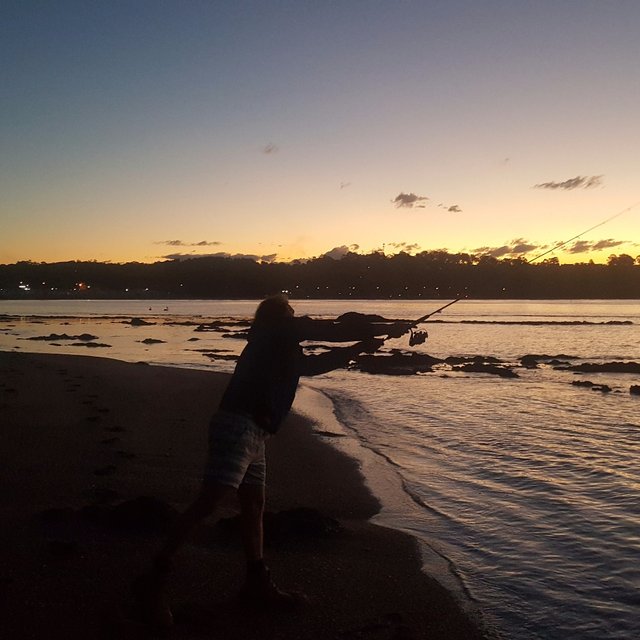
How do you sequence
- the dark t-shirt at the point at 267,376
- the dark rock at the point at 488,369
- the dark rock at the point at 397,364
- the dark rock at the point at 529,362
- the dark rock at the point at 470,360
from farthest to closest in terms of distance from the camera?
the dark rock at the point at 470,360
the dark rock at the point at 529,362
the dark rock at the point at 397,364
the dark rock at the point at 488,369
the dark t-shirt at the point at 267,376

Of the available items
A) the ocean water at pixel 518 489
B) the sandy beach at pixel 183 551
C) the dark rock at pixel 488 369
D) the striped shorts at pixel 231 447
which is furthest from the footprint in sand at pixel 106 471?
the dark rock at pixel 488 369

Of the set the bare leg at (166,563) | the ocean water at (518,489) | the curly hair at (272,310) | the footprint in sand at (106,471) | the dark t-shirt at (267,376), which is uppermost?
the curly hair at (272,310)

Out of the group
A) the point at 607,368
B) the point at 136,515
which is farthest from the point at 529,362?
the point at 136,515

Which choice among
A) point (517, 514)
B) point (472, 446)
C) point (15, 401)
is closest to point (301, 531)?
point (517, 514)

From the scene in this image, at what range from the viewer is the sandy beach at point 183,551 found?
444cm

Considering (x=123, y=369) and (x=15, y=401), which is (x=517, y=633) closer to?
(x=15, y=401)

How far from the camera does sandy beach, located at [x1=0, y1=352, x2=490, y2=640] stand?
14.6 ft

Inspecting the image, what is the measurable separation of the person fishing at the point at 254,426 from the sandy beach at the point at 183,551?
0.69 feet

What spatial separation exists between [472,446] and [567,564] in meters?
5.88

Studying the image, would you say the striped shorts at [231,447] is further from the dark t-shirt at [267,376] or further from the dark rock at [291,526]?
the dark rock at [291,526]

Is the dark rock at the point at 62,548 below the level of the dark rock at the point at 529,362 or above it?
above

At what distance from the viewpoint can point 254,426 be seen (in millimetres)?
4516

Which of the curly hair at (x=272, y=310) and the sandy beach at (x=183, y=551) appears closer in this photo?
the sandy beach at (x=183, y=551)

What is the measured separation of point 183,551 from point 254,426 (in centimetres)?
193
